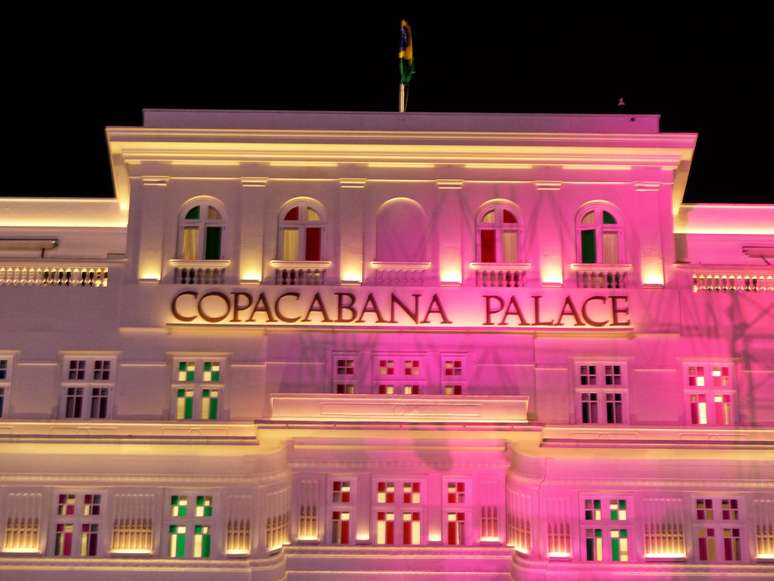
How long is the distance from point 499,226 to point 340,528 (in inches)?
363

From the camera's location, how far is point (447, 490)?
23.9m

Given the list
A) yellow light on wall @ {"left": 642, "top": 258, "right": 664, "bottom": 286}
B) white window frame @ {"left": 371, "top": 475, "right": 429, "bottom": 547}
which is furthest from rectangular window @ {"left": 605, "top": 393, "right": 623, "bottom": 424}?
white window frame @ {"left": 371, "top": 475, "right": 429, "bottom": 547}

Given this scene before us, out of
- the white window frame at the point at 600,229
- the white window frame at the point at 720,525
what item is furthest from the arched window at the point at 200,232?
the white window frame at the point at 720,525

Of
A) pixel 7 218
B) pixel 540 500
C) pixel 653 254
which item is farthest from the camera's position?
pixel 7 218

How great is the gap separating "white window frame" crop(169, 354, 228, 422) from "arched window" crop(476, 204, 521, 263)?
767cm

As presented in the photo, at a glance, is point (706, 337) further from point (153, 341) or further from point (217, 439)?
point (153, 341)

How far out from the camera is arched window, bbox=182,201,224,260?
25.1 m

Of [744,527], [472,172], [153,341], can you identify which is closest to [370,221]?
[472,172]

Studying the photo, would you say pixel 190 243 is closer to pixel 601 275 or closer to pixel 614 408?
pixel 601 275

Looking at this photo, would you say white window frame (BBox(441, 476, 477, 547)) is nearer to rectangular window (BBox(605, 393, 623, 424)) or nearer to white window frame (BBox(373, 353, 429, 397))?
white window frame (BBox(373, 353, 429, 397))

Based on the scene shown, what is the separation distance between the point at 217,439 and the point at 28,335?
5985 mm

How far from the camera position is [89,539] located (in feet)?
77.6

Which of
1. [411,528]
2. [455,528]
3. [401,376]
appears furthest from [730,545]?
[401,376]

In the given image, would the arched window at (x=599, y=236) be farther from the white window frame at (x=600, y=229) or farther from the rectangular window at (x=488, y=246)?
the rectangular window at (x=488, y=246)
